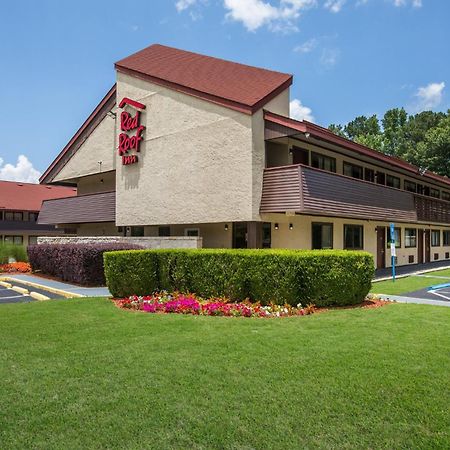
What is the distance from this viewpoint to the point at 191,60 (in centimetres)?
→ 2278

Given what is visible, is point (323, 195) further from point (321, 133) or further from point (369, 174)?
point (369, 174)

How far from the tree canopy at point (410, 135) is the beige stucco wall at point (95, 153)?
41.5m

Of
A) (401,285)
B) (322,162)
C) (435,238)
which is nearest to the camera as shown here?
(401,285)

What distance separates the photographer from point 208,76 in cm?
2067

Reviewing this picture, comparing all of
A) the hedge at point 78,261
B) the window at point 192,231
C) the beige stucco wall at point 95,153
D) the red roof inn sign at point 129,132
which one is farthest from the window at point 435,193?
the hedge at point 78,261

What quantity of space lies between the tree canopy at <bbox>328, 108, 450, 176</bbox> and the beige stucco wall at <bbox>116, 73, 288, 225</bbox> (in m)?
40.0

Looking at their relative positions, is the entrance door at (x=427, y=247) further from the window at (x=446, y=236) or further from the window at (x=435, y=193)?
the window at (x=446, y=236)

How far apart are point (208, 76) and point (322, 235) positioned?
31.6ft

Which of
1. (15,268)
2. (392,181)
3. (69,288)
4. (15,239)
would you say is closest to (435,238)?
(392,181)

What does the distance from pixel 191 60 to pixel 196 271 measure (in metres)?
14.4

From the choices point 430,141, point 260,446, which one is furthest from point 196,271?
point 430,141

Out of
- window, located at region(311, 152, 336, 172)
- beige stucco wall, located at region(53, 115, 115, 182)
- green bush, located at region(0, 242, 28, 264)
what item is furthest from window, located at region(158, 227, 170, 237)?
green bush, located at region(0, 242, 28, 264)

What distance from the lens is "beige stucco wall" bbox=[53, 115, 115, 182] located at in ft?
82.1

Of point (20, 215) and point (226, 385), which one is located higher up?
point (20, 215)
